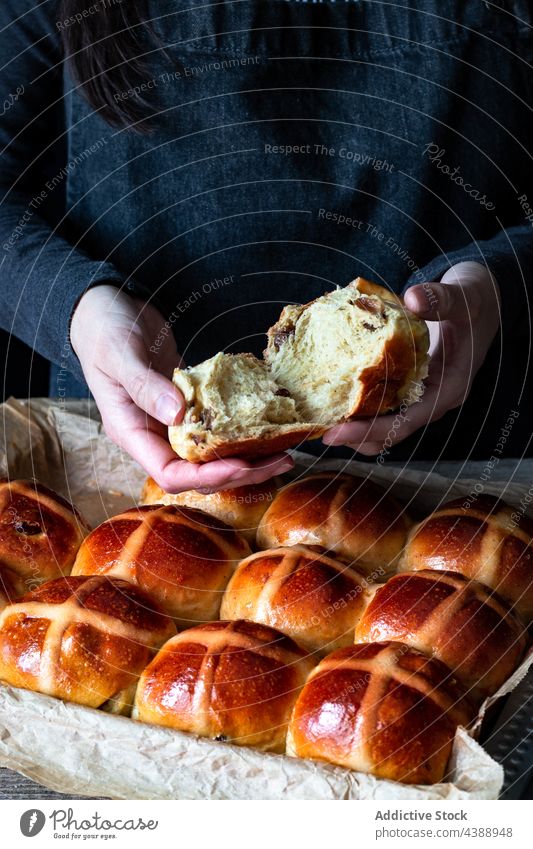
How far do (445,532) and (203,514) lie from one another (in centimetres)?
57

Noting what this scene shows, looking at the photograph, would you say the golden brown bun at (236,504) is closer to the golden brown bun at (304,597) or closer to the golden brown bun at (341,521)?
the golden brown bun at (341,521)

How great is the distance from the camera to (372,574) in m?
1.96

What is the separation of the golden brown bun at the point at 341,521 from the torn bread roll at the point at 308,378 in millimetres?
296

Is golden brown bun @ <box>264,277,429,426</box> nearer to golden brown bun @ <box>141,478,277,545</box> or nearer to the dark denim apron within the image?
golden brown bun @ <box>141,478,277,545</box>

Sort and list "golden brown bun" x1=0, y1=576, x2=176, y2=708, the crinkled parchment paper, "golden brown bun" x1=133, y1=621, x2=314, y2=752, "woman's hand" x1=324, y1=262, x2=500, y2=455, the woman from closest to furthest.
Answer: the crinkled parchment paper, "golden brown bun" x1=133, y1=621, x2=314, y2=752, "golden brown bun" x1=0, y1=576, x2=176, y2=708, "woman's hand" x1=324, y1=262, x2=500, y2=455, the woman

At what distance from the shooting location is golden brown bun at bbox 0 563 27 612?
187cm

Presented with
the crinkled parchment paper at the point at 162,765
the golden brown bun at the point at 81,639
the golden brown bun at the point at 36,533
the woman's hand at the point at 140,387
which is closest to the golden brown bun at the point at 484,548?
the crinkled parchment paper at the point at 162,765

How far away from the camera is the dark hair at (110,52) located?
2057 mm

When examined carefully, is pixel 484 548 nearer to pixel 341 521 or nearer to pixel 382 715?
pixel 341 521

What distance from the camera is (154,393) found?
167 centimetres

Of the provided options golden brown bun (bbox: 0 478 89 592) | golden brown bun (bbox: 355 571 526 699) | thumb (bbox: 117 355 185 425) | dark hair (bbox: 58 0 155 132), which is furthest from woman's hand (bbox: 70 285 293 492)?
dark hair (bbox: 58 0 155 132)

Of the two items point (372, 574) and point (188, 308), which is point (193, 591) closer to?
point (372, 574)

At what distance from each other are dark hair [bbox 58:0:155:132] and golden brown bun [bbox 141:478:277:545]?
3.26ft
